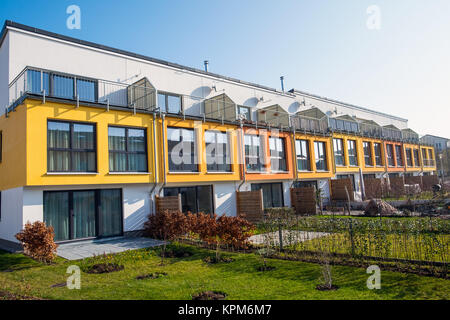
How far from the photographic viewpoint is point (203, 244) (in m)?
11.2

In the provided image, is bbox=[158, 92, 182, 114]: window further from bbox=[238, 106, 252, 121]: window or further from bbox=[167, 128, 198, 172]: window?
bbox=[238, 106, 252, 121]: window

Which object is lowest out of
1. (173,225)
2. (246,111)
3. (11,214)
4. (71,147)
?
(173,225)

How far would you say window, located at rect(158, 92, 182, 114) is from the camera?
60.7 feet

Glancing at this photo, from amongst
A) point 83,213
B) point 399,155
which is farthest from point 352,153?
point 83,213

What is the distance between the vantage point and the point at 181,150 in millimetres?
16297

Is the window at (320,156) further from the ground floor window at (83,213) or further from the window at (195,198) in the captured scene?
the ground floor window at (83,213)

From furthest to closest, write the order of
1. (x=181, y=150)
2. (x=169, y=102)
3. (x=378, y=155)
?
(x=378, y=155) → (x=169, y=102) → (x=181, y=150)

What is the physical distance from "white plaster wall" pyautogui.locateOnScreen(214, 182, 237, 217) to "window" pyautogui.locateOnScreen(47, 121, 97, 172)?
685 cm

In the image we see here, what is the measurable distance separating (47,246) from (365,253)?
28.6 ft

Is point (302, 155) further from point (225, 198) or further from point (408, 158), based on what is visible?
point (408, 158)

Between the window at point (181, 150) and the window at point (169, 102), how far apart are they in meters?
2.62

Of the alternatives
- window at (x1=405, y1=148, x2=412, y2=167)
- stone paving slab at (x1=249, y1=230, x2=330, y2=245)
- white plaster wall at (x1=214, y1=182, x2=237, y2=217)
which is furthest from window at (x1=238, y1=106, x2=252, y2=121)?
window at (x1=405, y1=148, x2=412, y2=167)

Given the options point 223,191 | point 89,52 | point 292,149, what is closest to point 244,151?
point 223,191

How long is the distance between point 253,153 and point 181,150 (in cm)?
521
